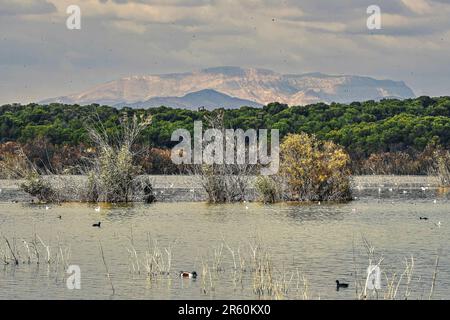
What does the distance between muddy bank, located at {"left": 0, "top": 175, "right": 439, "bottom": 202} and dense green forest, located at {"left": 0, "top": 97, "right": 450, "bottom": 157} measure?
5.97m

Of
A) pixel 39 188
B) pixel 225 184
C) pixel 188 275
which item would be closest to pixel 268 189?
pixel 225 184

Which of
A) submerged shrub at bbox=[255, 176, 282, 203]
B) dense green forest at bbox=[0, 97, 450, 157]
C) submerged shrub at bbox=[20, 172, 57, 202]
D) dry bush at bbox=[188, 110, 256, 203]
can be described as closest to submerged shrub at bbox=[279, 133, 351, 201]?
submerged shrub at bbox=[255, 176, 282, 203]

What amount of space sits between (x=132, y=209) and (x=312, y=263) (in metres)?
19.1

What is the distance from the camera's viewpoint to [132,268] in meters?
27.9

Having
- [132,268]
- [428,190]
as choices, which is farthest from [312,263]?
[428,190]

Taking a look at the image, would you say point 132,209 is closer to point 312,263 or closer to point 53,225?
point 53,225

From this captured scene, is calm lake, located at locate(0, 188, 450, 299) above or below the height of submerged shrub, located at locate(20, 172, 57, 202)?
below

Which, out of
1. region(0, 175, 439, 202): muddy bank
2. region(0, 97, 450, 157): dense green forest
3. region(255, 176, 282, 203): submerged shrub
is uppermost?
region(0, 97, 450, 157): dense green forest

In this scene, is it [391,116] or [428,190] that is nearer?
[428,190]

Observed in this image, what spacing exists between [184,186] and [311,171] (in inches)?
775

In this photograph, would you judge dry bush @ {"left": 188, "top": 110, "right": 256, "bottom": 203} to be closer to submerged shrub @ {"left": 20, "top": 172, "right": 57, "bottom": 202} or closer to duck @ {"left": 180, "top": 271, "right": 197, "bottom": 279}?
submerged shrub @ {"left": 20, "top": 172, "right": 57, "bottom": 202}

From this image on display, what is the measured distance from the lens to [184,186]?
69.4m

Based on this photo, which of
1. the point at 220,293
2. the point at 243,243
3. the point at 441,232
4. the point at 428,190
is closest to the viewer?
the point at 220,293

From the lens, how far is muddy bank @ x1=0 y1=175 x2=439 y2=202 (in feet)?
172
